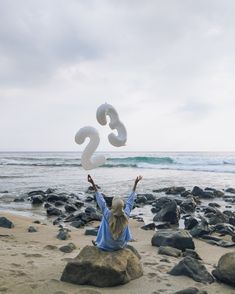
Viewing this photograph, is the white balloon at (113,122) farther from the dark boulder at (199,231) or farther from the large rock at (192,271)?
the dark boulder at (199,231)

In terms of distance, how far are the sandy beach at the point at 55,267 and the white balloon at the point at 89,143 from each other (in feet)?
6.12

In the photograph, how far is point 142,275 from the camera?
6508 mm

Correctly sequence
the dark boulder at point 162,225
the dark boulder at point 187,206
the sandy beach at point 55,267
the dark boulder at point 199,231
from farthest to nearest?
the dark boulder at point 187,206 → the dark boulder at point 162,225 → the dark boulder at point 199,231 → the sandy beach at point 55,267

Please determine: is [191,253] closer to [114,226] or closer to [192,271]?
[192,271]

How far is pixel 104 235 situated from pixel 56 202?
1218 cm

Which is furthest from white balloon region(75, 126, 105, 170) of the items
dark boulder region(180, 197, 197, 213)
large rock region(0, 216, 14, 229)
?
dark boulder region(180, 197, 197, 213)

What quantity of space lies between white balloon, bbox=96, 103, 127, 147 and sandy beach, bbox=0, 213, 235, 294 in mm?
2341

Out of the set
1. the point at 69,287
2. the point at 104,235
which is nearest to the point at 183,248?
the point at 104,235

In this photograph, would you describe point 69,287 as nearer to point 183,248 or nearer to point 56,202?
point 183,248

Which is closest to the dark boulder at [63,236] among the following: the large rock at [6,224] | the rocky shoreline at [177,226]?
the rocky shoreline at [177,226]

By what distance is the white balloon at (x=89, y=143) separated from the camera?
7.20 metres

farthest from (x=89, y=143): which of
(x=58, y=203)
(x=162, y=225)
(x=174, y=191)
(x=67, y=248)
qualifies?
(x=174, y=191)

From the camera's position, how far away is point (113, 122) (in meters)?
7.41

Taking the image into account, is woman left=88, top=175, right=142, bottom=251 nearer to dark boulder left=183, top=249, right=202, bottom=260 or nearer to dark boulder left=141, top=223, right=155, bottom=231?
dark boulder left=183, top=249, right=202, bottom=260
